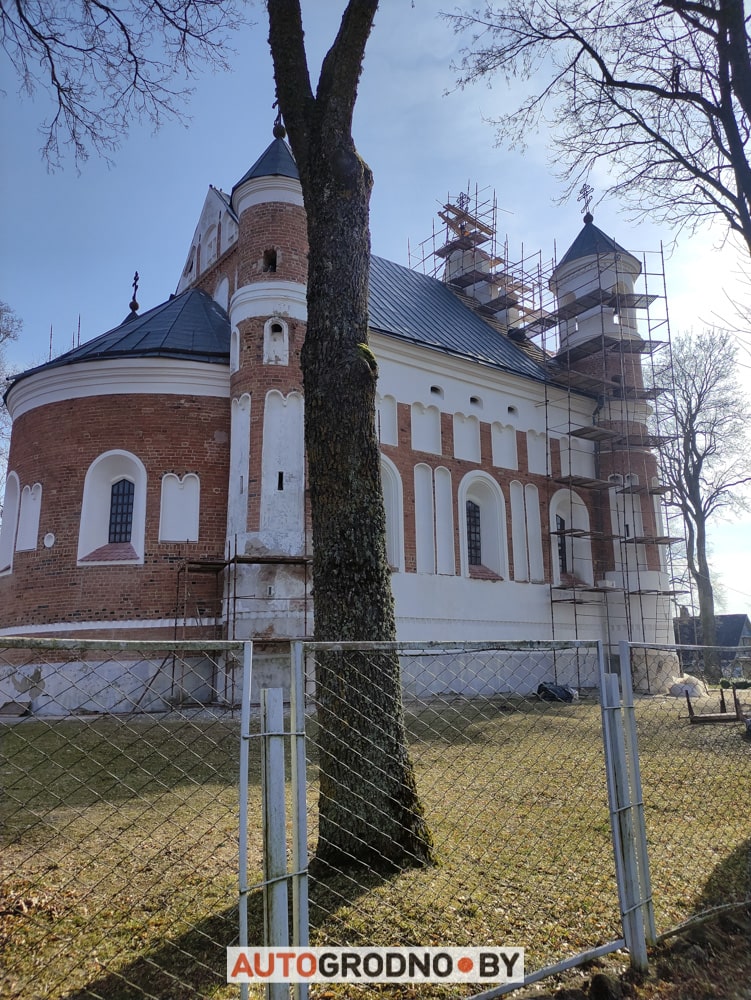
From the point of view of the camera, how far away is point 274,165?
17.5 meters

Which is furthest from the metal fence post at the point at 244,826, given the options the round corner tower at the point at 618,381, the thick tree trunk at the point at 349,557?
the round corner tower at the point at 618,381

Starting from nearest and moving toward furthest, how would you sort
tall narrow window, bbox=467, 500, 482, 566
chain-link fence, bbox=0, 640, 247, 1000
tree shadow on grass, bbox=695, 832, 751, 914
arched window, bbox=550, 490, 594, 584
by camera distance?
1. chain-link fence, bbox=0, 640, 247, 1000
2. tree shadow on grass, bbox=695, 832, 751, 914
3. tall narrow window, bbox=467, 500, 482, 566
4. arched window, bbox=550, 490, 594, 584

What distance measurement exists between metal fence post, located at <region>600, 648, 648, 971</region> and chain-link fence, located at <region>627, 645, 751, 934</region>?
1.21ft

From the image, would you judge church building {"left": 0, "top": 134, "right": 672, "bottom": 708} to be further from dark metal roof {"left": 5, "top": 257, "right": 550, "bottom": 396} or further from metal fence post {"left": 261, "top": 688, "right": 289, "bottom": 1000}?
metal fence post {"left": 261, "top": 688, "right": 289, "bottom": 1000}

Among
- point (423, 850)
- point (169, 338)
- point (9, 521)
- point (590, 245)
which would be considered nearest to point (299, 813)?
point (423, 850)

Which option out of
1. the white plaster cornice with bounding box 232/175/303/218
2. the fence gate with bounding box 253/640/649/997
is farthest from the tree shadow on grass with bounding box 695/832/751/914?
the white plaster cornice with bounding box 232/175/303/218

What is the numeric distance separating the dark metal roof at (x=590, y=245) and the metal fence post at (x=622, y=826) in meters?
25.3

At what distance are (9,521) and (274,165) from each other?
10.4 metres

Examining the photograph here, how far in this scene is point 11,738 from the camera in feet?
33.7

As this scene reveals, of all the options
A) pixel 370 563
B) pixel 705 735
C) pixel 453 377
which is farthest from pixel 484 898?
pixel 453 377

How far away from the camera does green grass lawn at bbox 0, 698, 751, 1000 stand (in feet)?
12.2

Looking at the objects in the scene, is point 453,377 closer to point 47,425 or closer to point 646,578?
point 646,578

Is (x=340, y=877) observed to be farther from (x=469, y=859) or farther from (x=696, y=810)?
(x=696, y=810)

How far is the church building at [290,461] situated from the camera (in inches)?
615
